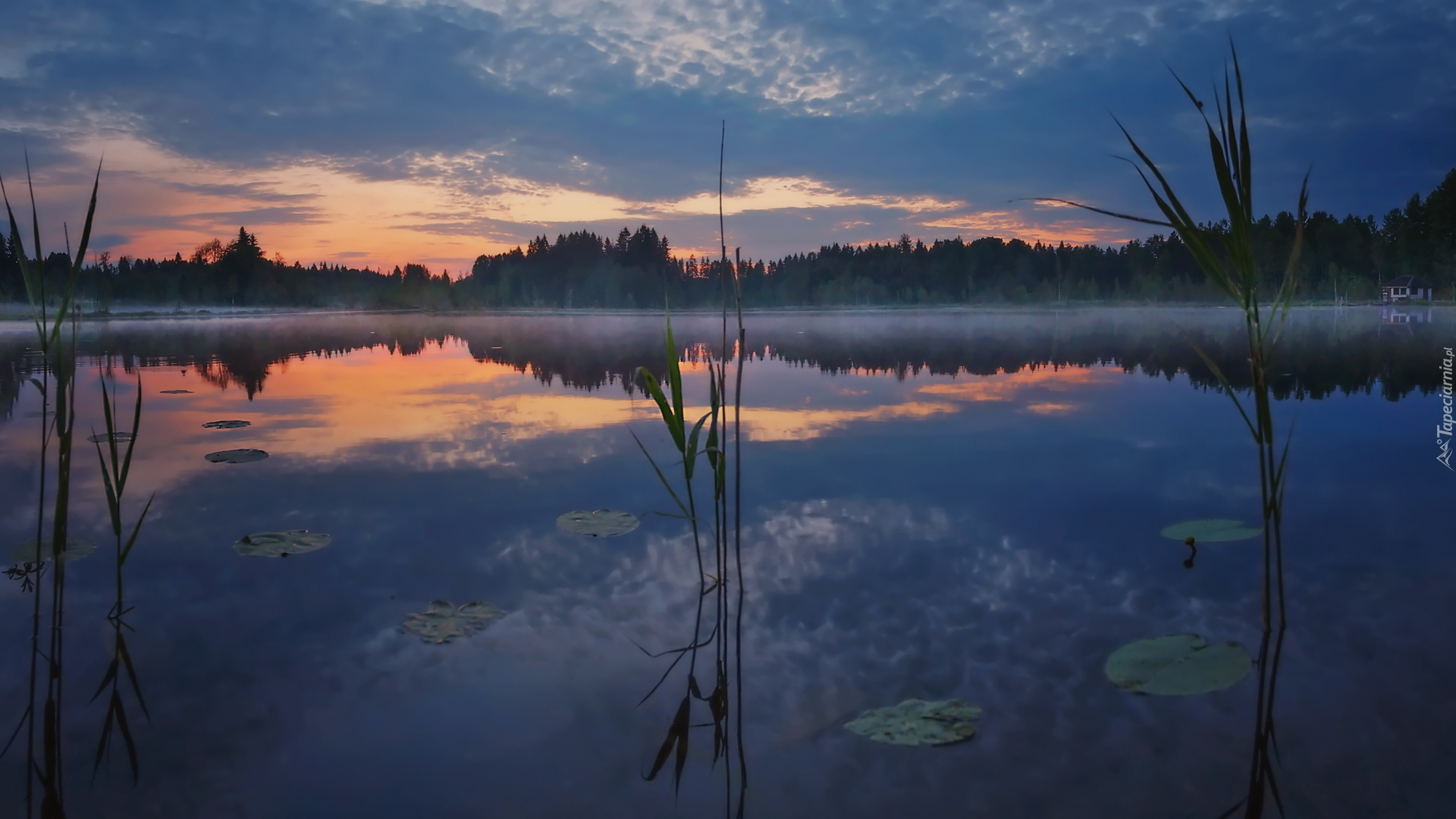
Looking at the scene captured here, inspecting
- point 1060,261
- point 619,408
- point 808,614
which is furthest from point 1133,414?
point 1060,261

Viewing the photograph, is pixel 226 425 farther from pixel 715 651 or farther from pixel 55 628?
pixel 715 651

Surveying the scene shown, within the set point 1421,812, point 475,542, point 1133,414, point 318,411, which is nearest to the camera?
point 1421,812

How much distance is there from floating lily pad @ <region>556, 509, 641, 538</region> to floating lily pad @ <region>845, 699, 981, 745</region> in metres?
2.17

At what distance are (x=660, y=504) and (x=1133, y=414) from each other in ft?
19.7

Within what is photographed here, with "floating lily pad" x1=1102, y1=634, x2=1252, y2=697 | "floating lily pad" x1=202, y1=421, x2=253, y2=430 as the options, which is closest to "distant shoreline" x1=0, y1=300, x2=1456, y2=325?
"floating lily pad" x1=202, y1=421, x2=253, y2=430

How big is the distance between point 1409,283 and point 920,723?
7801 cm

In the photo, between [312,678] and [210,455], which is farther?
[210,455]

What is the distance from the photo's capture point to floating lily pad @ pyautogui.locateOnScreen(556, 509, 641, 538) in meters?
4.31

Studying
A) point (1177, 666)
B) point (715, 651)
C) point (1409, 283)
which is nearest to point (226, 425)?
point (715, 651)

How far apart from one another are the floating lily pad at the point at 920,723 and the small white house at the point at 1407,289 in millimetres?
75980

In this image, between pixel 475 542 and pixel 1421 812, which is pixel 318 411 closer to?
pixel 475 542

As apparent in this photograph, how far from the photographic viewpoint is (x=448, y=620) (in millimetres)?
3176

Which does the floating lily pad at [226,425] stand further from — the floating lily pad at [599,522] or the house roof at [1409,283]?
the house roof at [1409,283]

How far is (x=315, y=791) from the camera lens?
2.11 metres
